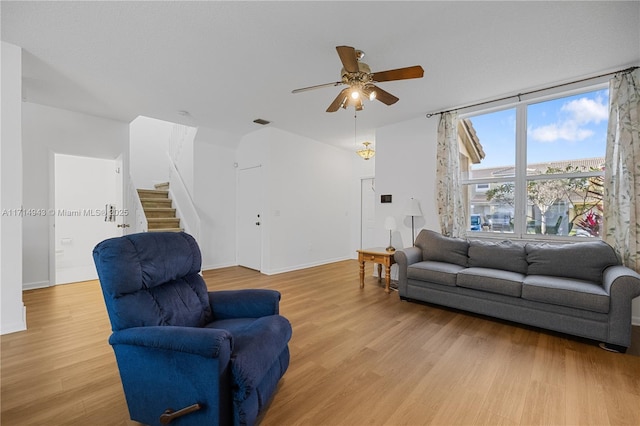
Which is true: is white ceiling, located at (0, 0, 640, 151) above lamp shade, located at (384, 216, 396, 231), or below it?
above

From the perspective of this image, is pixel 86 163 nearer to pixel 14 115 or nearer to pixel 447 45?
pixel 14 115

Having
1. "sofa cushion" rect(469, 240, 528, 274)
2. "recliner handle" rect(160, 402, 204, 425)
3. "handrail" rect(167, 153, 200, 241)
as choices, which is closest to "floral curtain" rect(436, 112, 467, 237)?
"sofa cushion" rect(469, 240, 528, 274)

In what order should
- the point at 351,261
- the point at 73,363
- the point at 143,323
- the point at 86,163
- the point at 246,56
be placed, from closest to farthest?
the point at 143,323 → the point at 73,363 → the point at 246,56 → the point at 86,163 → the point at 351,261

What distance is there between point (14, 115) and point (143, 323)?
112 inches

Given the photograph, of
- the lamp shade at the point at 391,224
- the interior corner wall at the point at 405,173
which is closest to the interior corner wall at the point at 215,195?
the interior corner wall at the point at 405,173

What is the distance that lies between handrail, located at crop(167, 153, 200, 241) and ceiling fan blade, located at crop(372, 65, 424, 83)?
13.6ft

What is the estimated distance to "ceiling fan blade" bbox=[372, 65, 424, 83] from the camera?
2270mm

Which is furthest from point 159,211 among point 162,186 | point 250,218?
point 250,218

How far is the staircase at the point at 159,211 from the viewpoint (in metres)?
5.29

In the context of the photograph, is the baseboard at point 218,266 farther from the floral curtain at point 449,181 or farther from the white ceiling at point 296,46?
the floral curtain at point 449,181

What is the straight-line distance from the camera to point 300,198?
580 cm

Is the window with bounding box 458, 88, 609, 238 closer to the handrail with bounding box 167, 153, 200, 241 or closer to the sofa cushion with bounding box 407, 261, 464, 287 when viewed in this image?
the sofa cushion with bounding box 407, 261, 464, 287

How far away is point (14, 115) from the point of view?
2.74 m

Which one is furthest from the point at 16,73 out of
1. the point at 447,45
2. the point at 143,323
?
the point at 447,45
